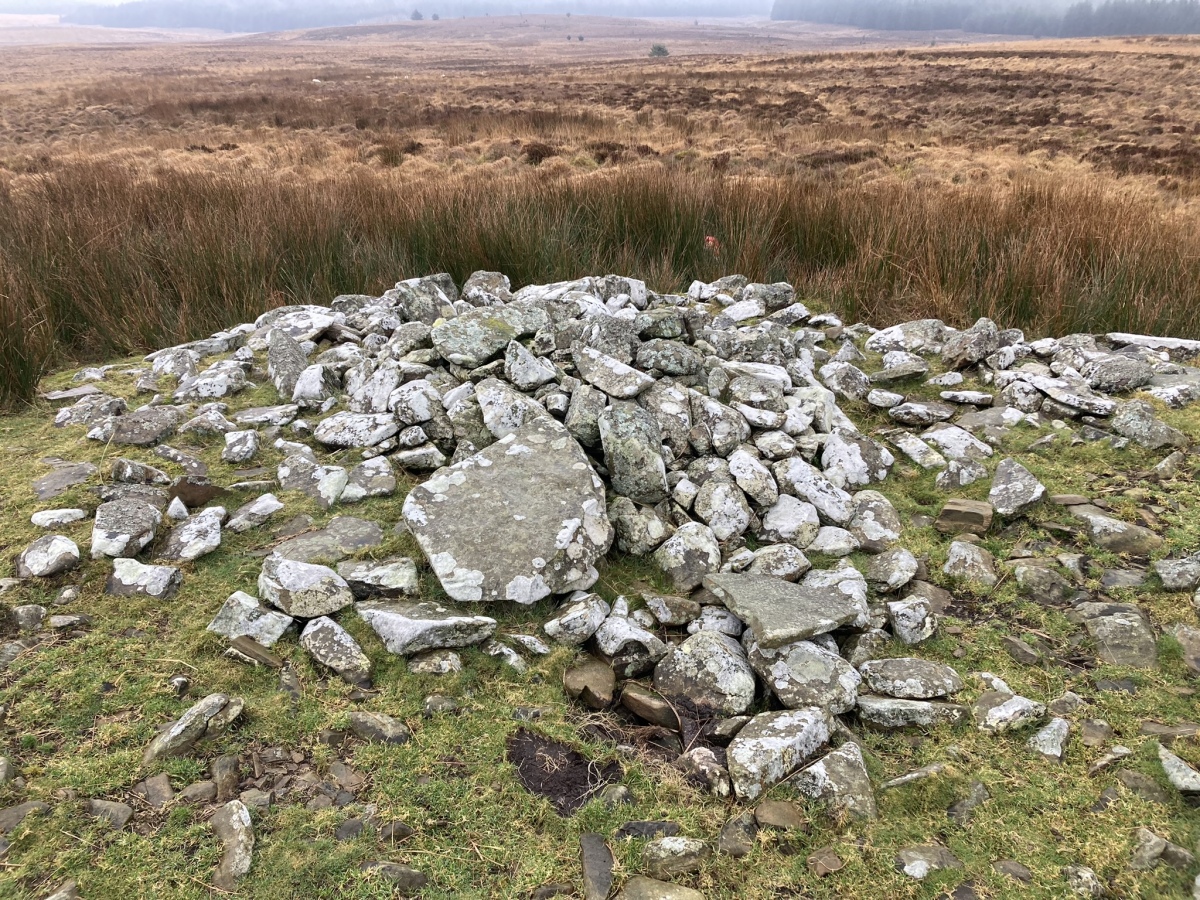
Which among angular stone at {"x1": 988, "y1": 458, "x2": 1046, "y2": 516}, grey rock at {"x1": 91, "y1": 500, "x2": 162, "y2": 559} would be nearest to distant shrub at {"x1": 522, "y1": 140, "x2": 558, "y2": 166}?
angular stone at {"x1": 988, "y1": 458, "x2": 1046, "y2": 516}

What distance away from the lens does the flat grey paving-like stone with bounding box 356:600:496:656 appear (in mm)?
2355

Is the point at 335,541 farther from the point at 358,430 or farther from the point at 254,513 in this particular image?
the point at 358,430

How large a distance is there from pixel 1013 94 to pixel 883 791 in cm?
3450

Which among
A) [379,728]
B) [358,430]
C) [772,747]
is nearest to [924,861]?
[772,747]

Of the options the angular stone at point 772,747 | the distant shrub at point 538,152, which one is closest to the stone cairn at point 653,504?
the angular stone at point 772,747

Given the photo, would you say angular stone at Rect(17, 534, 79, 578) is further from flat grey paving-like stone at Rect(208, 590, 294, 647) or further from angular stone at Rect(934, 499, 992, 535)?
angular stone at Rect(934, 499, 992, 535)

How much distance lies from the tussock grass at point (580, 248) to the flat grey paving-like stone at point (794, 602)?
12.6ft

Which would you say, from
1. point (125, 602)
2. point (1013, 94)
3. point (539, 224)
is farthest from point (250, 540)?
point (1013, 94)

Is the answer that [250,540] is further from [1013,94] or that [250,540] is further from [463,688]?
[1013,94]

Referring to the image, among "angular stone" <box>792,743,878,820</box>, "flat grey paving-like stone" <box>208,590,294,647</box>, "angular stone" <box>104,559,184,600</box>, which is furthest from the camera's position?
"angular stone" <box>104,559,184,600</box>

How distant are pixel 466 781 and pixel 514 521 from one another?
1.04m

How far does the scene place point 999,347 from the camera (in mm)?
4727

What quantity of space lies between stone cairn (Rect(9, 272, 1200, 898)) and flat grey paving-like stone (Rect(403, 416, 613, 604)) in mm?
12

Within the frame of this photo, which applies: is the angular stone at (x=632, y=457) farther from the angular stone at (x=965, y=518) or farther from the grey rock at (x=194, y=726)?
the grey rock at (x=194, y=726)
